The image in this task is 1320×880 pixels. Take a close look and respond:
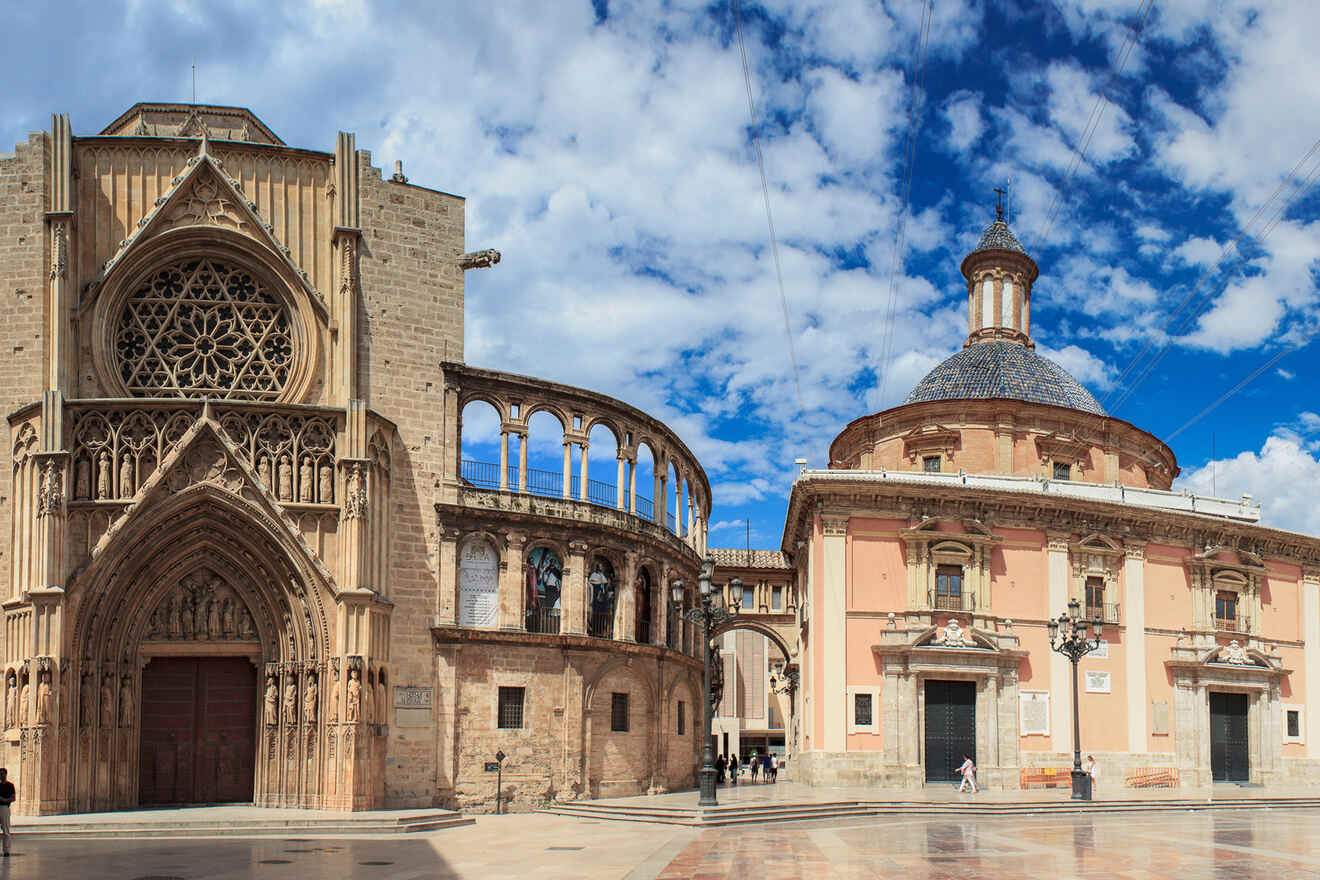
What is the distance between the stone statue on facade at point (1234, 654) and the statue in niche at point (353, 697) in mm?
26696

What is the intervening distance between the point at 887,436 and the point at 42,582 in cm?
2913

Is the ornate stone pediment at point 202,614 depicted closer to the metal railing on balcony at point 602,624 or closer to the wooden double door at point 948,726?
the metal railing on balcony at point 602,624

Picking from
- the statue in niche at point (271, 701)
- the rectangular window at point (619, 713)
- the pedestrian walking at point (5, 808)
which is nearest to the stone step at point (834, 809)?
the rectangular window at point (619, 713)

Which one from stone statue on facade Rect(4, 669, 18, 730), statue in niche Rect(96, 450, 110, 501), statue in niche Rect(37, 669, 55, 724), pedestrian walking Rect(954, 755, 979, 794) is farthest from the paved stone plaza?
statue in niche Rect(96, 450, 110, 501)

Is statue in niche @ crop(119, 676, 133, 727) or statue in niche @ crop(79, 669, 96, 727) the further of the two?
statue in niche @ crop(119, 676, 133, 727)

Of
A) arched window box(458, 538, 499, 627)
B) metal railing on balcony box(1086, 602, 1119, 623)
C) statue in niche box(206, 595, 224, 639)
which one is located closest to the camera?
statue in niche box(206, 595, 224, 639)

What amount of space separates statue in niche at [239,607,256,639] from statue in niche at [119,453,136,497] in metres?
3.63

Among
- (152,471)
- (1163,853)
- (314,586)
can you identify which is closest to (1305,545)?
(1163,853)

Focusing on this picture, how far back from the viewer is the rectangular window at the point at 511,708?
31.5 meters

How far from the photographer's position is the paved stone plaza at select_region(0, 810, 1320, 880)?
18.7 meters

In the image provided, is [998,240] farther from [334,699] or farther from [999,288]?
[334,699]

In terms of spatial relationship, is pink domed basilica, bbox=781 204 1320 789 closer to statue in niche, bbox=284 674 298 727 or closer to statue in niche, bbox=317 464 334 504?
statue in niche, bbox=317 464 334 504

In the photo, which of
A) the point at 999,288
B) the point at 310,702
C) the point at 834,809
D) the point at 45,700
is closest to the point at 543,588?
the point at 310,702

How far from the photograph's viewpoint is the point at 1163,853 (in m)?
21.3
